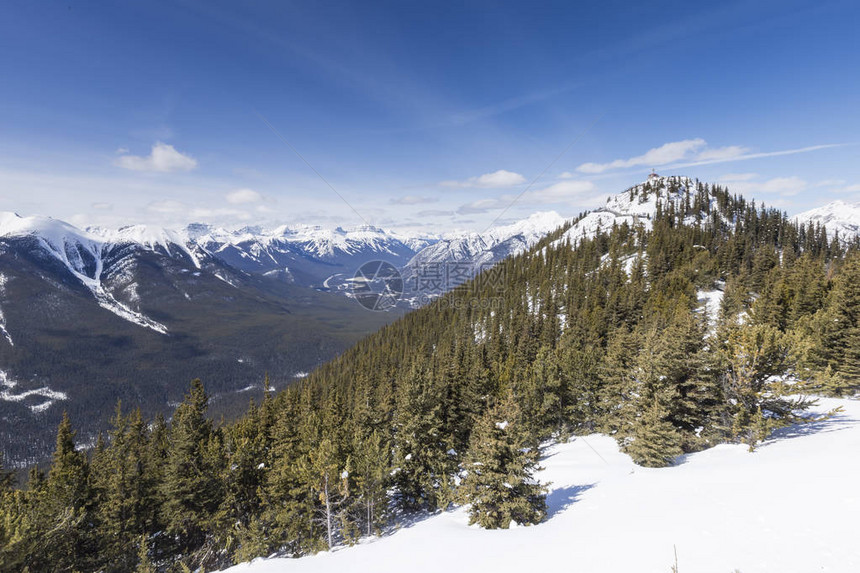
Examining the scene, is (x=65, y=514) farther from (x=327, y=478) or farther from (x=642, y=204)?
(x=642, y=204)

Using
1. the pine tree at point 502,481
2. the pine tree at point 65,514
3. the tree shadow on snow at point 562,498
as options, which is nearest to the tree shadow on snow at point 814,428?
the tree shadow on snow at point 562,498

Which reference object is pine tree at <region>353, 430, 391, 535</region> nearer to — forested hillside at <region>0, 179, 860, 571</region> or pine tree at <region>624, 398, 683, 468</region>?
forested hillside at <region>0, 179, 860, 571</region>

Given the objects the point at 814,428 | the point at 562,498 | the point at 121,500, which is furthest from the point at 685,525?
the point at 121,500

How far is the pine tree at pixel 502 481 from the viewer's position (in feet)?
67.8

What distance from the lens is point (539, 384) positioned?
43.1 meters

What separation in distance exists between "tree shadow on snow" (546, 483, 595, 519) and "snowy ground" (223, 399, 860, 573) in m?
0.14

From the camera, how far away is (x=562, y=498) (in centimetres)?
2386

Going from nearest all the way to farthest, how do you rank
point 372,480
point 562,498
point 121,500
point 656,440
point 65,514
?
1. point 65,514
2. point 656,440
3. point 562,498
4. point 121,500
5. point 372,480

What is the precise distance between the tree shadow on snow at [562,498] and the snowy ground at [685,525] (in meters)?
0.14

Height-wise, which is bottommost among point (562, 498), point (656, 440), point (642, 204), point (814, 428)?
point (562, 498)

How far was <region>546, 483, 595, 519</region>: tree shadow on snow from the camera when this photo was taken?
22.0 meters

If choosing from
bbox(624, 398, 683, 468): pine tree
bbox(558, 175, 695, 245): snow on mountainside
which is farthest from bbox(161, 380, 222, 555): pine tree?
bbox(558, 175, 695, 245): snow on mountainside

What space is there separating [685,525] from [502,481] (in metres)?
9.17

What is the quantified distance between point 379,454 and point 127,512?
2168 centimetres
